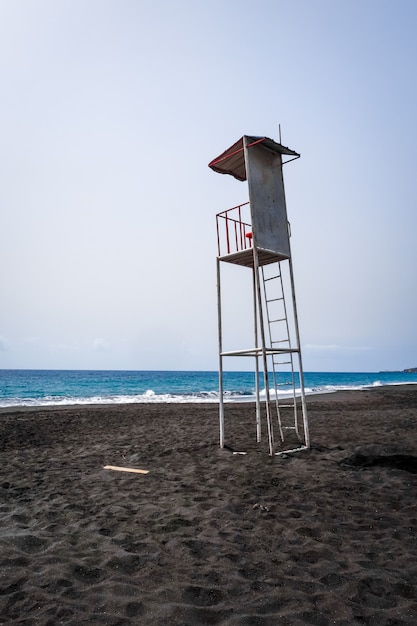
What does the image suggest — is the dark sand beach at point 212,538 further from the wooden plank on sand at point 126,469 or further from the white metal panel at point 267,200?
the white metal panel at point 267,200

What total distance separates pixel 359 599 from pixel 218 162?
8.79 meters

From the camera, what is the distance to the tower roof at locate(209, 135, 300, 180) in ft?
29.0

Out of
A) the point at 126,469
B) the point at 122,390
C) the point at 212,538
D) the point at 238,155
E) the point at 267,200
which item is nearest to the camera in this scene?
the point at 212,538

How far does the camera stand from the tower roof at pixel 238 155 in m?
8.84

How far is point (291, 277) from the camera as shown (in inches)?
359

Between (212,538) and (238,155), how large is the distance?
7.96 metres

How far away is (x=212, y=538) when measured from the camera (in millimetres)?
4570

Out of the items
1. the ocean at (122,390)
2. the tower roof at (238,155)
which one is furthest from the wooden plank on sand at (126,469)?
the ocean at (122,390)

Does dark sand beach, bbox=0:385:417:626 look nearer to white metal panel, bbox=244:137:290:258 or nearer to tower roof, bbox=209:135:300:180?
white metal panel, bbox=244:137:290:258

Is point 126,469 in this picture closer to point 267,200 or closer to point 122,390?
point 267,200

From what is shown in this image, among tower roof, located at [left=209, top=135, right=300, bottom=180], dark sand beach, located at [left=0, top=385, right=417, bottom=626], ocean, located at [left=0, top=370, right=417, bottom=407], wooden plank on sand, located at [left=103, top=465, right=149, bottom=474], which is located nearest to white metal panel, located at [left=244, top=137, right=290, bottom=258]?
tower roof, located at [left=209, top=135, right=300, bottom=180]

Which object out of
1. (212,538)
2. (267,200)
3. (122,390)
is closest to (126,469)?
(212,538)

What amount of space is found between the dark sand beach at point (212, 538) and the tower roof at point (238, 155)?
688cm

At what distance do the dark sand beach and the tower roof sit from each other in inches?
271
